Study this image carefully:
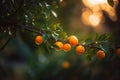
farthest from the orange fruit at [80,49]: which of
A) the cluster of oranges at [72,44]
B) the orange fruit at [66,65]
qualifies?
the orange fruit at [66,65]

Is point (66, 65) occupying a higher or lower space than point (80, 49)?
higher

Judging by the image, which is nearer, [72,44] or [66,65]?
[72,44]

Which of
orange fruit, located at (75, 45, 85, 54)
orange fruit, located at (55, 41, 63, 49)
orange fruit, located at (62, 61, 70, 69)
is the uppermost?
orange fruit, located at (62, 61, 70, 69)

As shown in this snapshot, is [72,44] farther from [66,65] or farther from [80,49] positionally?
[66,65]

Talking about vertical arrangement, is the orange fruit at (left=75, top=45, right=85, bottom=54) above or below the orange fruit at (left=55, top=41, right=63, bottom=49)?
below

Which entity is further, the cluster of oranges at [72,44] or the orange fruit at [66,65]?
the orange fruit at [66,65]

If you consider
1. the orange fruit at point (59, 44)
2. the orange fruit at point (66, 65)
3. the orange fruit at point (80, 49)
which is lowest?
the orange fruit at point (80, 49)

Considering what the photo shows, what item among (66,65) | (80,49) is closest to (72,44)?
(80,49)

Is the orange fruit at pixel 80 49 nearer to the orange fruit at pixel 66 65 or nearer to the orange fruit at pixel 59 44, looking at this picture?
the orange fruit at pixel 59 44

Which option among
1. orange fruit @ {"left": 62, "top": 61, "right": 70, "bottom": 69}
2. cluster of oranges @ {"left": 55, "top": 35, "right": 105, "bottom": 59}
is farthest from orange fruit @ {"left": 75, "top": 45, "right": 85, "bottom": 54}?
orange fruit @ {"left": 62, "top": 61, "right": 70, "bottom": 69}

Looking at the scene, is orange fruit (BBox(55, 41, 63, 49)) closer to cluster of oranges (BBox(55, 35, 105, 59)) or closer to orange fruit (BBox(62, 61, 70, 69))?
cluster of oranges (BBox(55, 35, 105, 59))

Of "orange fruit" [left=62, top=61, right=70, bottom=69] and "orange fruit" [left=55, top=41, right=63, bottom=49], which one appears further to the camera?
"orange fruit" [left=62, top=61, right=70, bottom=69]

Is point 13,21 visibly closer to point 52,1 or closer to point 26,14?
point 26,14
